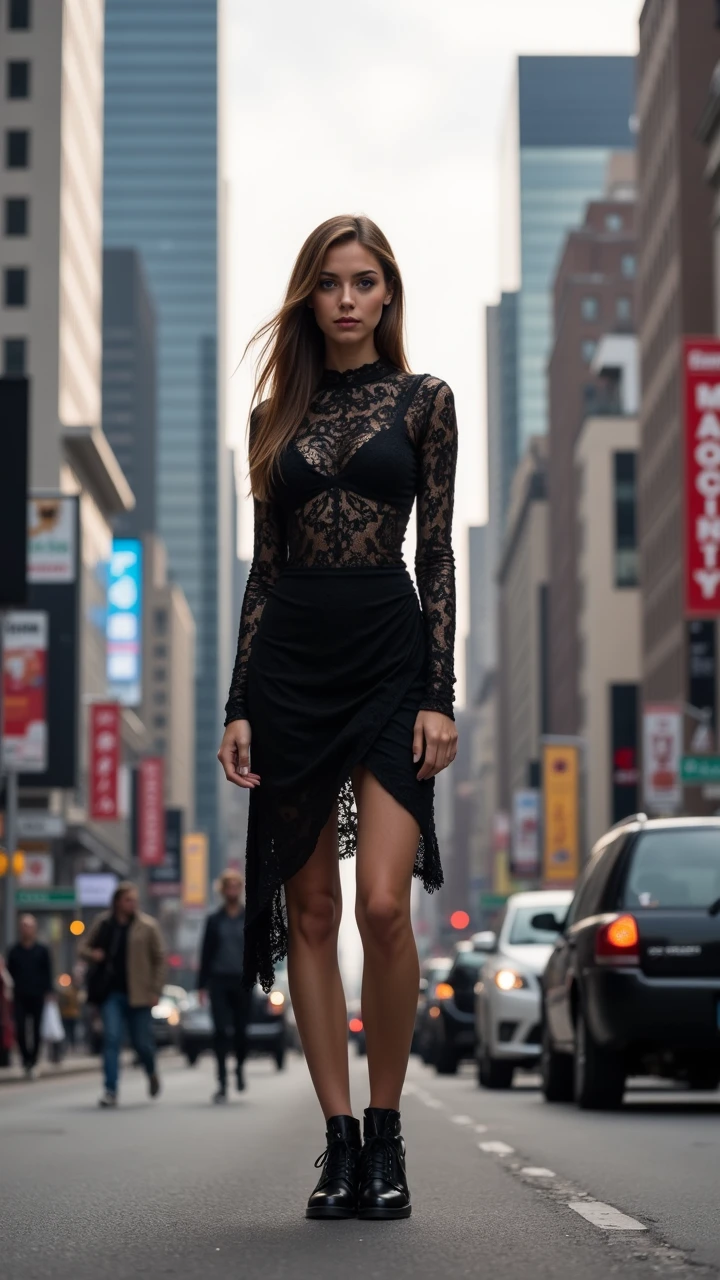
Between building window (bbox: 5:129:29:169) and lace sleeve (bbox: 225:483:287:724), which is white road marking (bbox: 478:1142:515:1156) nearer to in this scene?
lace sleeve (bbox: 225:483:287:724)

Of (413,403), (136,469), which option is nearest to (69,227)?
(413,403)

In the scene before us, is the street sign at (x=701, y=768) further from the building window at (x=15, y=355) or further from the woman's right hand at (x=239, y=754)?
the building window at (x=15, y=355)

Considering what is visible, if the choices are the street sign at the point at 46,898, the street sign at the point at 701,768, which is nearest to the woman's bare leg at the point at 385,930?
the street sign at the point at 701,768

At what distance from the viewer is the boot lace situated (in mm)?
6066

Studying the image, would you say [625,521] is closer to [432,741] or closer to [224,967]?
[224,967]

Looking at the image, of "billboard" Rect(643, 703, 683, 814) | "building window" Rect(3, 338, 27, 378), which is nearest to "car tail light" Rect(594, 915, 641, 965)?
"billboard" Rect(643, 703, 683, 814)

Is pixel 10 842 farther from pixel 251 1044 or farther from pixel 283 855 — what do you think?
pixel 283 855

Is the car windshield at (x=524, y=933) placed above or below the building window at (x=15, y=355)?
below

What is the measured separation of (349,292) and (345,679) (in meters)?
0.97

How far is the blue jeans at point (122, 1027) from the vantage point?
62.7 ft

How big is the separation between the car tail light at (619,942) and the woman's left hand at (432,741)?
6.83 meters

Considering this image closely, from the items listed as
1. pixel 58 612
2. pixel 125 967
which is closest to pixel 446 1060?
pixel 125 967

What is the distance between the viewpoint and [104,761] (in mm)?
79750

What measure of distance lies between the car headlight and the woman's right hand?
44.9 ft
